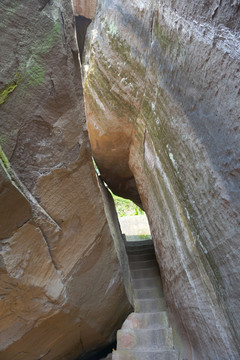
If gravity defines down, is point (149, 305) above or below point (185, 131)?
below

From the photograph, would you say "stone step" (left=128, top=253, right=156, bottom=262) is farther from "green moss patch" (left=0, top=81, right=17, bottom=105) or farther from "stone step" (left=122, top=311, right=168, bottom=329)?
"green moss patch" (left=0, top=81, right=17, bottom=105)

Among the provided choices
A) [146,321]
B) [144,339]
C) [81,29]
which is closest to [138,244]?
[146,321]

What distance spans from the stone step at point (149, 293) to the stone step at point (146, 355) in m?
1.06

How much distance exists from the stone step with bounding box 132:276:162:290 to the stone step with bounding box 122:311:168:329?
0.70 meters

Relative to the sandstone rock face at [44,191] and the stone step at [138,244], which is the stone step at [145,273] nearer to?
the stone step at [138,244]

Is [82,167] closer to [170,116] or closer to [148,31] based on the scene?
[170,116]

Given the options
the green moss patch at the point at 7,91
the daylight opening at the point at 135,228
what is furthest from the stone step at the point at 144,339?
the daylight opening at the point at 135,228

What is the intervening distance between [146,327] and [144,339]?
0.68 feet

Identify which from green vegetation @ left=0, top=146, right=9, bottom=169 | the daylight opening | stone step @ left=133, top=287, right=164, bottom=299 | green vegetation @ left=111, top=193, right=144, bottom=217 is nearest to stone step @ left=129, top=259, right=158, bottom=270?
stone step @ left=133, top=287, right=164, bottom=299

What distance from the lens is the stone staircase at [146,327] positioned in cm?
332

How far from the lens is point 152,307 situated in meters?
4.15

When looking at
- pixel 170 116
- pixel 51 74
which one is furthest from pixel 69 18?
pixel 170 116

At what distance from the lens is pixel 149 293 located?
4.48 metres

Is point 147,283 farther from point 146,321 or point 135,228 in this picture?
point 135,228
